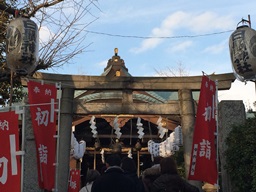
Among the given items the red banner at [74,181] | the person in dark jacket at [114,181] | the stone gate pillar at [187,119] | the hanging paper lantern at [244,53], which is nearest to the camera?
the person in dark jacket at [114,181]

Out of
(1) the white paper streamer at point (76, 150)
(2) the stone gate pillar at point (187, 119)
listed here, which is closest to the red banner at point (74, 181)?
(1) the white paper streamer at point (76, 150)

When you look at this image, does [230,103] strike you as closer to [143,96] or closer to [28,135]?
[28,135]

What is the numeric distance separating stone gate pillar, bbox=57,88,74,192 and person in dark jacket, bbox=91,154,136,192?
4838 mm

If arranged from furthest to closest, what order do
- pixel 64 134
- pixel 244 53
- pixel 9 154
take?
pixel 64 134
pixel 244 53
pixel 9 154

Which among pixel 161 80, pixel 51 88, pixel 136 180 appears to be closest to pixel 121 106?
pixel 161 80

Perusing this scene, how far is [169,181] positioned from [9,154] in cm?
→ 296

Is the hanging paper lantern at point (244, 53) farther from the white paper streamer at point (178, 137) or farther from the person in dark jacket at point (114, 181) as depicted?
the white paper streamer at point (178, 137)

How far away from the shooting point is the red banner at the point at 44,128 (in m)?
7.46

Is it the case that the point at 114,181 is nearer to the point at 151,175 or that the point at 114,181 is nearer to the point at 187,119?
the point at 151,175

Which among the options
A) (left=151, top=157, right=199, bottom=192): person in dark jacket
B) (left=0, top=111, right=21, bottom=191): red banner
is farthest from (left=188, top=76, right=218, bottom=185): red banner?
(left=0, top=111, right=21, bottom=191): red banner

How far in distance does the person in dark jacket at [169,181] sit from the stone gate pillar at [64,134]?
15.6 feet

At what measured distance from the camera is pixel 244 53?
743 cm

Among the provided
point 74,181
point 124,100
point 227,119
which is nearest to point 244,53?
point 227,119

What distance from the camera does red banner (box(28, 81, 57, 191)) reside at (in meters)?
7.46
